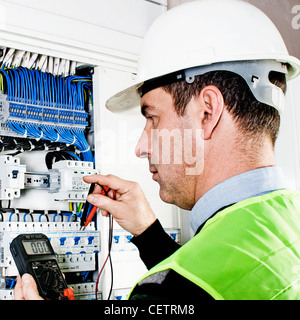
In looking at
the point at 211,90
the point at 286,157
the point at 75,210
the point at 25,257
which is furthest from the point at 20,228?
the point at 286,157

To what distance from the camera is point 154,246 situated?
142 cm

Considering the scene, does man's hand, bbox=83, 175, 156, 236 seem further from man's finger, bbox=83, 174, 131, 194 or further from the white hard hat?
the white hard hat

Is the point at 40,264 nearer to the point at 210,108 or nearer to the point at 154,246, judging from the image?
the point at 154,246

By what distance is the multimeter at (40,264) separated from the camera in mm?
A: 1508

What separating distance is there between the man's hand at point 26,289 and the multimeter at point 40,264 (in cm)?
6

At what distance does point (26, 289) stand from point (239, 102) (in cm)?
88

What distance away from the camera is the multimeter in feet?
4.95

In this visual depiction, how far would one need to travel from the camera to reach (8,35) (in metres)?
1.67

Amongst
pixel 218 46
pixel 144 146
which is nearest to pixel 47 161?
pixel 144 146

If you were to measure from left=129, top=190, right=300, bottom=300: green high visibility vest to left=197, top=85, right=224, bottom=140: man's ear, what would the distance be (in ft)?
0.83

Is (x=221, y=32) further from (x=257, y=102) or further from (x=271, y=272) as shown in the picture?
(x=271, y=272)

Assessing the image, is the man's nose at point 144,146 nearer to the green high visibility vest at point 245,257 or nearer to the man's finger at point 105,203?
the man's finger at point 105,203

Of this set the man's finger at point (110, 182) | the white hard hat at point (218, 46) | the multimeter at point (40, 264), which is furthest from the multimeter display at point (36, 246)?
the white hard hat at point (218, 46)
